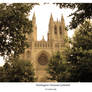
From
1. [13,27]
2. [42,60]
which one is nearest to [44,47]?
[42,60]

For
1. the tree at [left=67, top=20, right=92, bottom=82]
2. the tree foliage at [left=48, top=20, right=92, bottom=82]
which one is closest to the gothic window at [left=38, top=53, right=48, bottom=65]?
the tree foliage at [left=48, top=20, right=92, bottom=82]

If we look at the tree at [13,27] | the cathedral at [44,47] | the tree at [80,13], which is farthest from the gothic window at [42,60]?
the tree at [80,13]

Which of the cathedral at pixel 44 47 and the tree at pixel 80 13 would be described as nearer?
the tree at pixel 80 13

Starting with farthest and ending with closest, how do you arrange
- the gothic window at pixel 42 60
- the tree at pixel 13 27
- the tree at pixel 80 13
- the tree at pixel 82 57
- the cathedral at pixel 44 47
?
the gothic window at pixel 42 60
the cathedral at pixel 44 47
the tree at pixel 82 57
the tree at pixel 13 27
the tree at pixel 80 13

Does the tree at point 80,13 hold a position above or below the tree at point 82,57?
above

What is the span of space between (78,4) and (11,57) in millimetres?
5654

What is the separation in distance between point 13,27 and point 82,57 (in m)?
5.56

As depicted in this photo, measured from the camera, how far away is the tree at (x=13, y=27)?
6496 mm

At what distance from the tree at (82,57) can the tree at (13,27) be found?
12.9 ft

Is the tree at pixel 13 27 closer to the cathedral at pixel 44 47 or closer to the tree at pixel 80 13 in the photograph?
the tree at pixel 80 13

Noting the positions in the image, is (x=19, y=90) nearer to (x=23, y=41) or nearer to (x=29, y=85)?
(x=29, y=85)

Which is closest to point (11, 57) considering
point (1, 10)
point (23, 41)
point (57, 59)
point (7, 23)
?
point (23, 41)

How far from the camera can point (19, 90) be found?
555 centimetres

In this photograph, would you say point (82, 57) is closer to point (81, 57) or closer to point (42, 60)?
point (81, 57)
